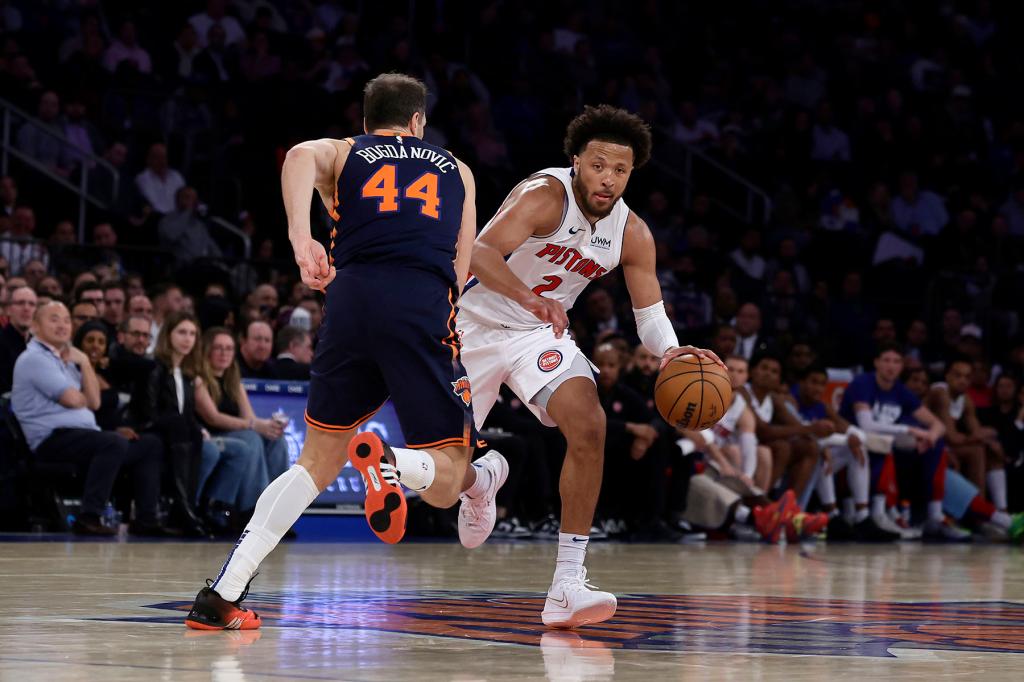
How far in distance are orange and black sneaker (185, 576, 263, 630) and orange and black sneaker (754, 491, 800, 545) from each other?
7.96m

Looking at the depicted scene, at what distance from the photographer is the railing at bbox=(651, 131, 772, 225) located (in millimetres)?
17953

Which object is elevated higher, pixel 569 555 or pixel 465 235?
pixel 465 235

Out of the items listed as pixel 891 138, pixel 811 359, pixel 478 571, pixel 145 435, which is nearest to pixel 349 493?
pixel 145 435

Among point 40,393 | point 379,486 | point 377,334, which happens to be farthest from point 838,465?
point 379,486

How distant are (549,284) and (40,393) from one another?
488 cm

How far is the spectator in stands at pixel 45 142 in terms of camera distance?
13414 mm

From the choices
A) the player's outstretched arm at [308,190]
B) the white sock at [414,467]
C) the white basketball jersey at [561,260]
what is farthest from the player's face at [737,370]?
the white sock at [414,467]

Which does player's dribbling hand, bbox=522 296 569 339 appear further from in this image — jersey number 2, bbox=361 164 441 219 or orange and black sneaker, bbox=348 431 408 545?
orange and black sneaker, bbox=348 431 408 545

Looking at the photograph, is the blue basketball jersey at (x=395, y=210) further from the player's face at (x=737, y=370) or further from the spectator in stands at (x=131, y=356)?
the player's face at (x=737, y=370)

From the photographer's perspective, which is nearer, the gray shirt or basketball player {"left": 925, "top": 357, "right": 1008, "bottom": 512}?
the gray shirt

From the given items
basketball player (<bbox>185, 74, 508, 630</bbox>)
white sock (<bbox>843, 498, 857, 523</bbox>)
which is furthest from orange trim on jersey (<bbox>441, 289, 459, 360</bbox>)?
white sock (<bbox>843, 498, 857, 523</bbox>)

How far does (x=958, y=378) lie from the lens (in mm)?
14602

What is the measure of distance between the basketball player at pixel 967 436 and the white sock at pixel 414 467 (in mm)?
10344

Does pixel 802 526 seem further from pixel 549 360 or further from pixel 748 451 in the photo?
pixel 549 360
